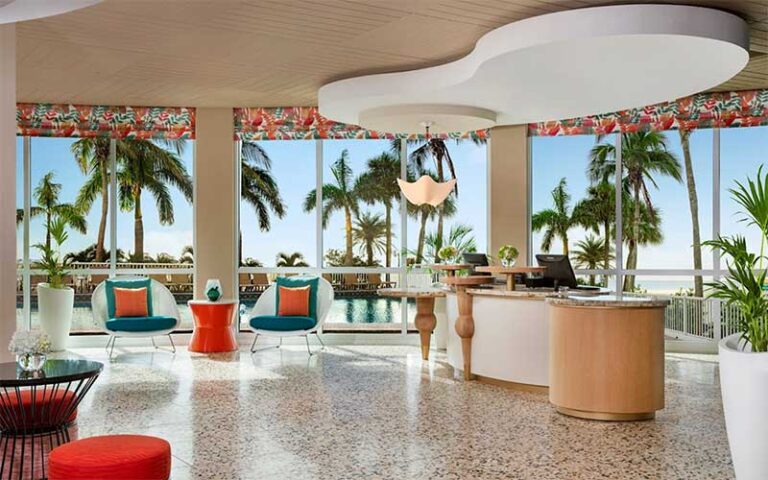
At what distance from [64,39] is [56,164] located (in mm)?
3896

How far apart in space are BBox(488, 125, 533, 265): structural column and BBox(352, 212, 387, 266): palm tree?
1.53 m

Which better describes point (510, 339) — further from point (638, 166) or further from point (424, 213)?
point (638, 166)

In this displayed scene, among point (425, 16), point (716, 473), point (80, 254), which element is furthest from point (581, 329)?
point (80, 254)

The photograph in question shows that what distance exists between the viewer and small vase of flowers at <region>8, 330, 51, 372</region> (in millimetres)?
4621

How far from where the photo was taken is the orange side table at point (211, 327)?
959 cm

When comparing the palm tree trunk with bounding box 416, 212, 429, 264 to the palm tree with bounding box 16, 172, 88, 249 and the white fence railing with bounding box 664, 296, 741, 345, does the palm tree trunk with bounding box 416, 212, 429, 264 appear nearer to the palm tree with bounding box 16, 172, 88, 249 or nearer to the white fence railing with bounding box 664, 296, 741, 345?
the white fence railing with bounding box 664, 296, 741, 345

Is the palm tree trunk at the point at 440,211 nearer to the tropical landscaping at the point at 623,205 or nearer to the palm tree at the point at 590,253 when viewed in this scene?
the tropical landscaping at the point at 623,205

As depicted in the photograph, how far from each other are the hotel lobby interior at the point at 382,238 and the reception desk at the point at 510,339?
28mm

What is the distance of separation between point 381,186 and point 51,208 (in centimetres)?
437

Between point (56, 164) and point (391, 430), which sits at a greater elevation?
point (56, 164)

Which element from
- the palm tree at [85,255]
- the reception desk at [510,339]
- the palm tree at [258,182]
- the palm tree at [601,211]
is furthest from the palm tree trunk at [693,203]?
the palm tree at [85,255]

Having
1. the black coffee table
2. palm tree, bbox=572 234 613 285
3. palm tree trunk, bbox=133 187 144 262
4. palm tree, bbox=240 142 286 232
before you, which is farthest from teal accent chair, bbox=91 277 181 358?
palm tree, bbox=572 234 613 285

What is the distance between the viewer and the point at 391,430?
5.59 m

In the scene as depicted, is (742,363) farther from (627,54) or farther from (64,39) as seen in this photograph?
(64,39)
